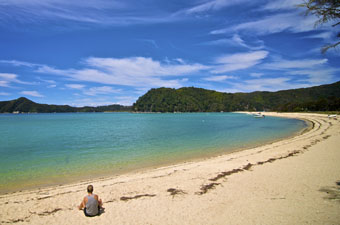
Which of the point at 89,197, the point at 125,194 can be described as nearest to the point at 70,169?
the point at 125,194

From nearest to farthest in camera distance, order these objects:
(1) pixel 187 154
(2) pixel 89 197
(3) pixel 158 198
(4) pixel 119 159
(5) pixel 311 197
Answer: (2) pixel 89 197 < (5) pixel 311 197 < (3) pixel 158 198 < (4) pixel 119 159 < (1) pixel 187 154

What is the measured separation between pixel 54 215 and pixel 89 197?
1265mm

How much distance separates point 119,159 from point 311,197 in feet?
40.0

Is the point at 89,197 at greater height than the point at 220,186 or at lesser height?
greater

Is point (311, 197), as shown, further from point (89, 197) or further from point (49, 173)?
point (49, 173)

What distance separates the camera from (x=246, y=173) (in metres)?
9.82

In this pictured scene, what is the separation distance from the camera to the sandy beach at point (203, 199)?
221 inches

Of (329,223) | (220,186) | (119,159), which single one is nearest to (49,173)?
(119,159)

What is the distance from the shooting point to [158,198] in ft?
23.7

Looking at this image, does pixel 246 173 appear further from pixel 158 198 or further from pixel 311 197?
pixel 158 198

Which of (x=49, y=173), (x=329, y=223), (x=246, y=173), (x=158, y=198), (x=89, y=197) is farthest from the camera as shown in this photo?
(x=49, y=173)

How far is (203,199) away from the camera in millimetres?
6906

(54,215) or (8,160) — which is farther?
(8,160)

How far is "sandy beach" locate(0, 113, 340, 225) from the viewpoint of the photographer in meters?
5.61
